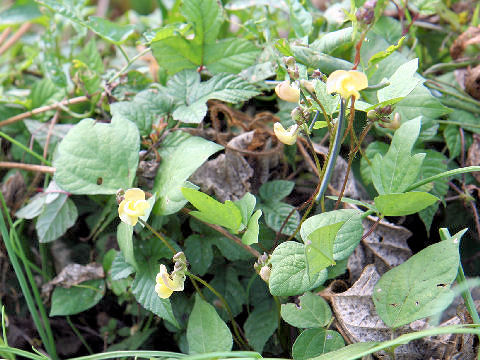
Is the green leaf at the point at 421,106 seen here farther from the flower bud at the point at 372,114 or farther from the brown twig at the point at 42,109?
the brown twig at the point at 42,109

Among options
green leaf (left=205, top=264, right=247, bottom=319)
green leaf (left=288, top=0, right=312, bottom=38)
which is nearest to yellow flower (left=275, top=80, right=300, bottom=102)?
green leaf (left=288, top=0, right=312, bottom=38)

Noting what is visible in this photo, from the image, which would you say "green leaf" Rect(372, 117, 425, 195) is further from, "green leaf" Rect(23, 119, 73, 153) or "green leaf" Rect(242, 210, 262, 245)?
"green leaf" Rect(23, 119, 73, 153)

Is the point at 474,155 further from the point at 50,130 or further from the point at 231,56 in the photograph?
the point at 50,130

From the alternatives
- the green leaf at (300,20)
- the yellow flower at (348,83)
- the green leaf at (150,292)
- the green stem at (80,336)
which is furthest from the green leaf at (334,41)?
the green stem at (80,336)

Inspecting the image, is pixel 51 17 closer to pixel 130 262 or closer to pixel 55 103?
pixel 55 103

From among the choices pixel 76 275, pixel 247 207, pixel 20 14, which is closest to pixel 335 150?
pixel 247 207

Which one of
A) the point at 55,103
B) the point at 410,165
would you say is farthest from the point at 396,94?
the point at 55,103
